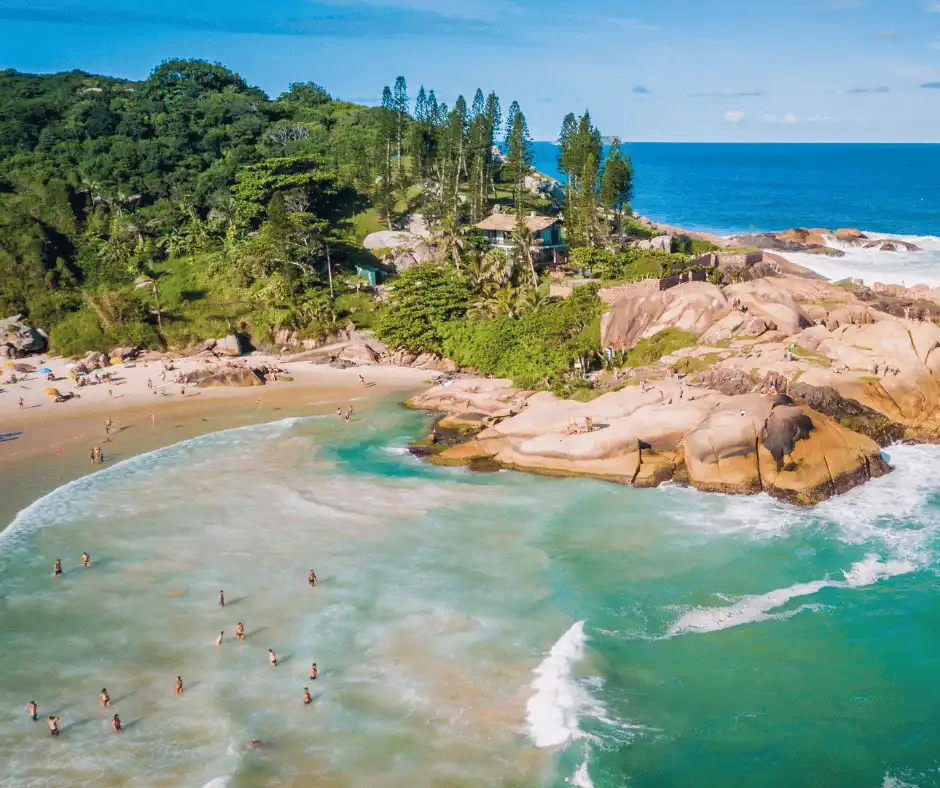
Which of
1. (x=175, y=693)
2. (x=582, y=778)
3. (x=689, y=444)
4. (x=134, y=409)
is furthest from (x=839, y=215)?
(x=175, y=693)

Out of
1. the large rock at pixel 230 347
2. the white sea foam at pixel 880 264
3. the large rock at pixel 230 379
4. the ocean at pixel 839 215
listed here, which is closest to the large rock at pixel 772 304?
the white sea foam at pixel 880 264

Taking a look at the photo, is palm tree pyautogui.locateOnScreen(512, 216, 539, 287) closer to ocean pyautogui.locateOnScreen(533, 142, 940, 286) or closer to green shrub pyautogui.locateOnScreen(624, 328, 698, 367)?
green shrub pyautogui.locateOnScreen(624, 328, 698, 367)

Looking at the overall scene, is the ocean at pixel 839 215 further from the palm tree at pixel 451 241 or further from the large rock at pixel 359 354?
the large rock at pixel 359 354

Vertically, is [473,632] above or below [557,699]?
above

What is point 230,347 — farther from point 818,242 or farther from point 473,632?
point 818,242

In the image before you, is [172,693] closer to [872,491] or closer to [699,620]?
[699,620]

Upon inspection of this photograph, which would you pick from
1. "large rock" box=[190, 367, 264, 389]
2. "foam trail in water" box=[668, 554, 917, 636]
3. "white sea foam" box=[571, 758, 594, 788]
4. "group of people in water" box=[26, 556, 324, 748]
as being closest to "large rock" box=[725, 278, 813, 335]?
"foam trail in water" box=[668, 554, 917, 636]

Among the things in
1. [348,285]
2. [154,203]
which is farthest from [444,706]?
[154,203]
